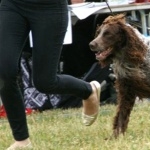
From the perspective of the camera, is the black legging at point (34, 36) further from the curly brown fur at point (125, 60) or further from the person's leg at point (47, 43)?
the curly brown fur at point (125, 60)

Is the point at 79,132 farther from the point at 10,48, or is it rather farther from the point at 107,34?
the point at 10,48

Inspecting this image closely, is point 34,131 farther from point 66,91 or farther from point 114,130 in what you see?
point 66,91

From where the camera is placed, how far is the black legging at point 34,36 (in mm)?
3770

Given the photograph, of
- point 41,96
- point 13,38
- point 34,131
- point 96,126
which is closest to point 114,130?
point 96,126

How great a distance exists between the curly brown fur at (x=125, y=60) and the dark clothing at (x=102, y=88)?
8.36 feet

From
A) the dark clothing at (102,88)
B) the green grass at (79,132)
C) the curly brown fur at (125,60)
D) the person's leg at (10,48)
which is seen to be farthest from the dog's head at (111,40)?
the dark clothing at (102,88)

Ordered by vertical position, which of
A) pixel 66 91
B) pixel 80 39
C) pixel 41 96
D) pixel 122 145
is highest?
pixel 66 91

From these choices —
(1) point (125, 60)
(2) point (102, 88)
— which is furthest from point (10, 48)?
(2) point (102, 88)

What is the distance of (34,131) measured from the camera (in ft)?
17.5

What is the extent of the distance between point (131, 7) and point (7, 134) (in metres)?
3.09

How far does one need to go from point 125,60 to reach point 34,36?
109 centimetres

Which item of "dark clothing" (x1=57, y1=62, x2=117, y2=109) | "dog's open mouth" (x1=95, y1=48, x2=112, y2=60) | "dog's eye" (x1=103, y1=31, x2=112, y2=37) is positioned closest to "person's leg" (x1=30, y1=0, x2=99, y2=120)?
"dog's open mouth" (x1=95, y1=48, x2=112, y2=60)

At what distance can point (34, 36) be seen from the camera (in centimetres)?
383

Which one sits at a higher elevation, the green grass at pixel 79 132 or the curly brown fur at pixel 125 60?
the curly brown fur at pixel 125 60
